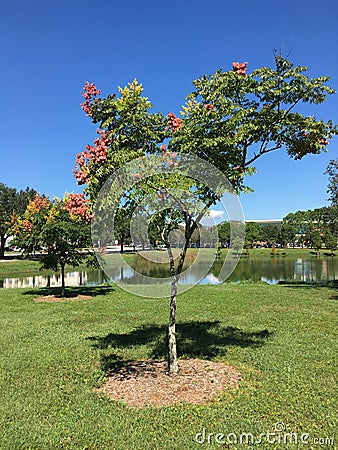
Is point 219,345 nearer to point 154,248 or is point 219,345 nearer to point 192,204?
point 154,248

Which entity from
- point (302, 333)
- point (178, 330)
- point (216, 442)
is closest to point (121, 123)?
point (216, 442)

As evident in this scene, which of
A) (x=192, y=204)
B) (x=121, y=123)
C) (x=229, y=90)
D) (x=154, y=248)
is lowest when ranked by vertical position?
(x=154, y=248)

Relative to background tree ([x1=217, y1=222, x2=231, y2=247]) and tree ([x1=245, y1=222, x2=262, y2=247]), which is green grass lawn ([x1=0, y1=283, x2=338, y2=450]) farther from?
tree ([x1=245, y1=222, x2=262, y2=247])

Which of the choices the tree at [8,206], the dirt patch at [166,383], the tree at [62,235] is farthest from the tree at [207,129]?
the tree at [8,206]

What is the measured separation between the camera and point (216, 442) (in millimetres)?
3980

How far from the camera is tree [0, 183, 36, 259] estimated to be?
44.0m

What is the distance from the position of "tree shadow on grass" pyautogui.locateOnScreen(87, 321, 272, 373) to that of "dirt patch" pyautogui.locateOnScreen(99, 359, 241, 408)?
427 mm

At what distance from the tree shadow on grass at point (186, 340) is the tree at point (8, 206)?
38.4m

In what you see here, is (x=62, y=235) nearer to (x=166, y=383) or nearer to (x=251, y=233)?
(x=166, y=383)

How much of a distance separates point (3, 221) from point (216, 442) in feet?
148

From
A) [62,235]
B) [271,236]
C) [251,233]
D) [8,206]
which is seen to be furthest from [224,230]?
[271,236]

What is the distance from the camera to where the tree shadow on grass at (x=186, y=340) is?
705cm

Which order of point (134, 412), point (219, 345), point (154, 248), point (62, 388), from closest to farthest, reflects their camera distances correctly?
point (134, 412)
point (62, 388)
point (154, 248)
point (219, 345)

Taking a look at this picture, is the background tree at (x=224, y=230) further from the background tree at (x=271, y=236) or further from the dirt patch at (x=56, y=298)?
the background tree at (x=271, y=236)
